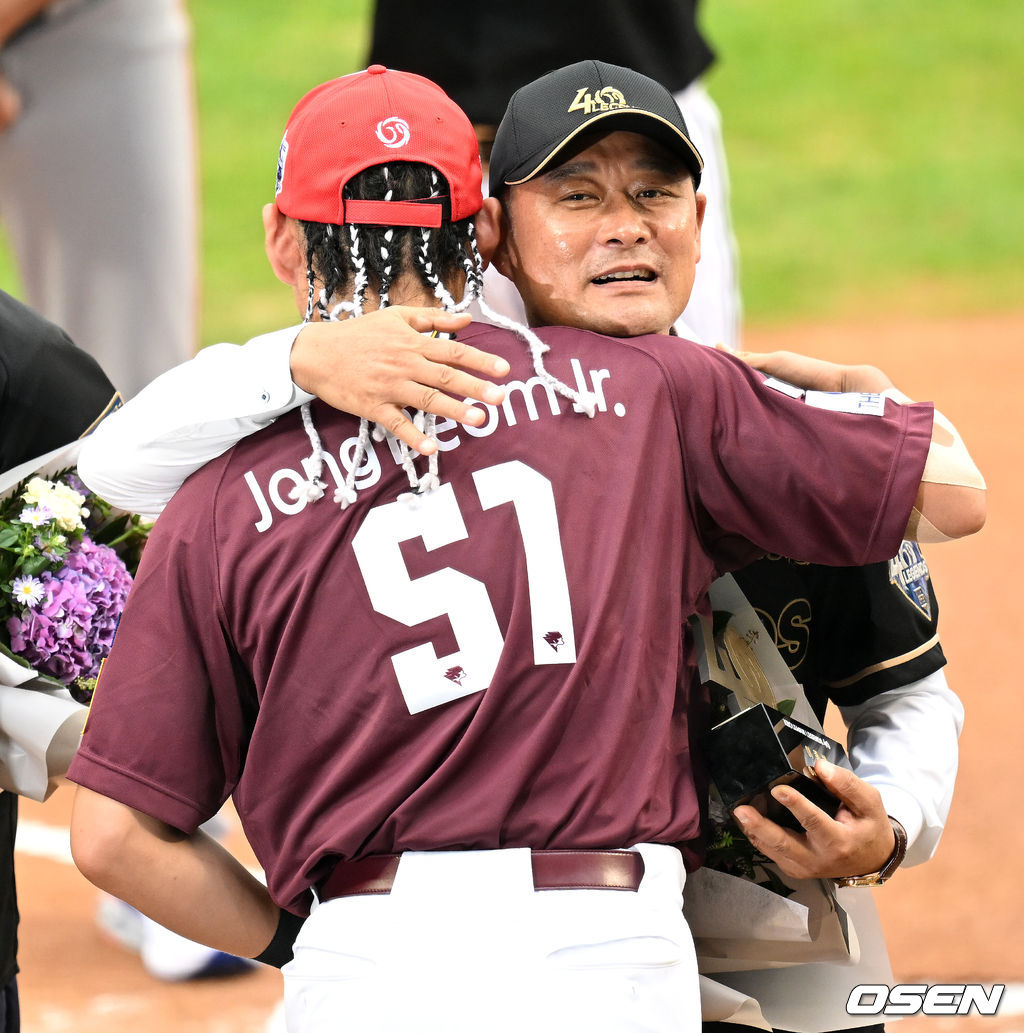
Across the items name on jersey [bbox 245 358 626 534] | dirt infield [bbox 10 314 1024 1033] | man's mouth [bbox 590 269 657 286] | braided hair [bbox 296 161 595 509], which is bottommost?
dirt infield [bbox 10 314 1024 1033]

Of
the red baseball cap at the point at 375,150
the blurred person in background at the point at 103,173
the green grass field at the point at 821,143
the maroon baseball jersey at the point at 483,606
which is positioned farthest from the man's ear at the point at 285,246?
the green grass field at the point at 821,143

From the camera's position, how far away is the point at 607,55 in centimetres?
381

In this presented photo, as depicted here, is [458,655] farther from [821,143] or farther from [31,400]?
[821,143]

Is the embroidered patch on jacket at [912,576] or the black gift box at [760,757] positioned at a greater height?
the embroidered patch on jacket at [912,576]

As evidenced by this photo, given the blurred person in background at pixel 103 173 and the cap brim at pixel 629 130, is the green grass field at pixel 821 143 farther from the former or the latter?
the cap brim at pixel 629 130

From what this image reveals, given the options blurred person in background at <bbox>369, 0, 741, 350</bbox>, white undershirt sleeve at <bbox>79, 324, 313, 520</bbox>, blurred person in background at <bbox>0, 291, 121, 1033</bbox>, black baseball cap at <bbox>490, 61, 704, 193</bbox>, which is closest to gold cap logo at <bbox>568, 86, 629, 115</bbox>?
black baseball cap at <bbox>490, 61, 704, 193</bbox>

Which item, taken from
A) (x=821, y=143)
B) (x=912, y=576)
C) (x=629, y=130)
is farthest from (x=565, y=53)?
(x=821, y=143)

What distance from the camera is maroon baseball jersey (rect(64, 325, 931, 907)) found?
1.82 meters

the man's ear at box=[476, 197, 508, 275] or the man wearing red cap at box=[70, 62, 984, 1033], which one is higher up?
the man's ear at box=[476, 197, 508, 275]

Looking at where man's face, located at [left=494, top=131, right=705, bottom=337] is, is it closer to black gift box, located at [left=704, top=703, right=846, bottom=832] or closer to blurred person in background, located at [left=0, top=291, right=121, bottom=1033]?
black gift box, located at [left=704, top=703, right=846, bottom=832]

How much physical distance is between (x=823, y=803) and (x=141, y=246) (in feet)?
11.7

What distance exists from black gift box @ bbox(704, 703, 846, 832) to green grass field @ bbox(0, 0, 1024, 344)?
9883 millimetres

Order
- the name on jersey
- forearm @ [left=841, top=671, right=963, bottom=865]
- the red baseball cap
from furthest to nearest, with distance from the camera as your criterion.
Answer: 1. forearm @ [left=841, top=671, right=963, bottom=865]
2. the red baseball cap
3. the name on jersey

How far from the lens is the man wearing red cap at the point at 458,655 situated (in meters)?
1.76
